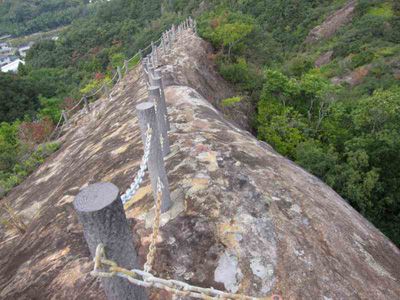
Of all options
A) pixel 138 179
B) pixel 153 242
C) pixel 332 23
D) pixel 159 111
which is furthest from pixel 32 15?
pixel 153 242

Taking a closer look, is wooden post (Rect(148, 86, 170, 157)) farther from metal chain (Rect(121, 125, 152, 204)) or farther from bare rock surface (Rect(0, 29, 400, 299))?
metal chain (Rect(121, 125, 152, 204))

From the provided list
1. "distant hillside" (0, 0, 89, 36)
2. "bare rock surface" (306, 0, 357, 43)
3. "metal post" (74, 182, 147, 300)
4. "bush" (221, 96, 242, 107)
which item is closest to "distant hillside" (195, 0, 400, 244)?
"bush" (221, 96, 242, 107)

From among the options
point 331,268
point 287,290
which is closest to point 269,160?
point 331,268

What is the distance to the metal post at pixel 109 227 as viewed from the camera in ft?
5.34

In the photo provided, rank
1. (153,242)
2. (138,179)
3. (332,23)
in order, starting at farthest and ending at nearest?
1. (332,23)
2. (138,179)
3. (153,242)

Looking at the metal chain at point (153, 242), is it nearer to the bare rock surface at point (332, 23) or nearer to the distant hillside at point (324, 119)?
the distant hillside at point (324, 119)

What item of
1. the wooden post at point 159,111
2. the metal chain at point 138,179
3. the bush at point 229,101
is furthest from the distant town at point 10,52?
the metal chain at point 138,179

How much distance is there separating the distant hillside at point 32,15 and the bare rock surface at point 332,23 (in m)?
68.9

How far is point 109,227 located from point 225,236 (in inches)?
78.6

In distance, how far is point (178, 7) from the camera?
52.9 metres

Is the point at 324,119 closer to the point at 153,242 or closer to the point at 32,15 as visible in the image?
the point at 153,242

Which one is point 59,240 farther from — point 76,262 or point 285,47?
point 285,47

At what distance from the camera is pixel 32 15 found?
9769 cm

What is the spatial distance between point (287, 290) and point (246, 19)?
19600 mm
